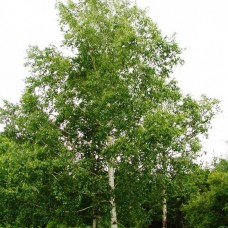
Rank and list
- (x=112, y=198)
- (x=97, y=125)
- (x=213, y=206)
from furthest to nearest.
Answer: (x=213, y=206) < (x=97, y=125) < (x=112, y=198)

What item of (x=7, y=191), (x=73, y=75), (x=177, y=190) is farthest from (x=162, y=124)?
(x=7, y=191)

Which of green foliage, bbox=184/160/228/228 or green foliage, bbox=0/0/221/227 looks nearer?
green foliage, bbox=0/0/221/227

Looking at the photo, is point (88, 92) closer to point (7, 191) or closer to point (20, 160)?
point (20, 160)

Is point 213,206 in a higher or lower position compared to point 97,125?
lower

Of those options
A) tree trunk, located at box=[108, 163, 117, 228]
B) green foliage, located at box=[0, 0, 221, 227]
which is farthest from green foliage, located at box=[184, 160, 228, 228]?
tree trunk, located at box=[108, 163, 117, 228]

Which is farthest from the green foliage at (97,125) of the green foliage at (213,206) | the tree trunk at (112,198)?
the green foliage at (213,206)

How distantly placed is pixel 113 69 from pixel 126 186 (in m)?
6.05

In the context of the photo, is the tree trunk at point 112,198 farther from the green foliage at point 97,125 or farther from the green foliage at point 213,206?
the green foliage at point 213,206

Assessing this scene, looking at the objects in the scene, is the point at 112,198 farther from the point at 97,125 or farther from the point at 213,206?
the point at 213,206

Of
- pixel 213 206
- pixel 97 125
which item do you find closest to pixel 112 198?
pixel 97 125

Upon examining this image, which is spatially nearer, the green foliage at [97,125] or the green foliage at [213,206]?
the green foliage at [97,125]

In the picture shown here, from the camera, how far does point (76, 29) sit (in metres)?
17.2

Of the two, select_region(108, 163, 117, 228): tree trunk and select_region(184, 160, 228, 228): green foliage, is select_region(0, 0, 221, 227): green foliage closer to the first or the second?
select_region(108, 163, 117, 228): tree trunk

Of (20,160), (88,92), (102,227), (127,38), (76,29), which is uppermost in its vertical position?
(76,29)
